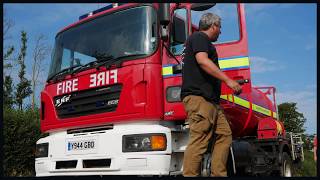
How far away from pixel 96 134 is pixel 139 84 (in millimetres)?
873

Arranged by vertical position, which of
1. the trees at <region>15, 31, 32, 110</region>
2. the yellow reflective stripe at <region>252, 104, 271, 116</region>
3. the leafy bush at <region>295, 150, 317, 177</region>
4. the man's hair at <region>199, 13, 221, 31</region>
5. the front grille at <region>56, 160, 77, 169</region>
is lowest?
the leafy bush at <region>295, 150, 317, 177</region>

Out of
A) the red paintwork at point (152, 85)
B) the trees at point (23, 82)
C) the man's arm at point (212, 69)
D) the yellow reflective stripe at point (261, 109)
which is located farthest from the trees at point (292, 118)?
the trees at point (23, 82)

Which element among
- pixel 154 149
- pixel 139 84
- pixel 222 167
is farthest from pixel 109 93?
pixel 222 167

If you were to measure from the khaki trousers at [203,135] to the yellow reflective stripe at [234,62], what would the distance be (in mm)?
999

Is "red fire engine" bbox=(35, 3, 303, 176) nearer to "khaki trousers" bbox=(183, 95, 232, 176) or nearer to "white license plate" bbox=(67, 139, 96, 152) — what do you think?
"white license plate" bbox=(67, 139, 96, 152)

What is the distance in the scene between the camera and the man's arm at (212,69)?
13.9 feet

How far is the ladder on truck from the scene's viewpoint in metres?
8.61

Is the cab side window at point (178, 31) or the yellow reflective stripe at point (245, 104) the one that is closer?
the cab side window at point (178, 31)

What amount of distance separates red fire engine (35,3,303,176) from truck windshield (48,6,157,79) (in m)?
0.01

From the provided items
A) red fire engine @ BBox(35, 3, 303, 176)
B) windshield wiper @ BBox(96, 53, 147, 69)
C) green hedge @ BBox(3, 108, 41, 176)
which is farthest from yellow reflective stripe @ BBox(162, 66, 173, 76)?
green hedge @ BBox(3, 108, 41, 176)

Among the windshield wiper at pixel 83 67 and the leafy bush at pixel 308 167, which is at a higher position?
the windshield wiper at pixel 83 67

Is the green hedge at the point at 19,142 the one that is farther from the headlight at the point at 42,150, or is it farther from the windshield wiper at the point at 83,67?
the windshield wiper at the point at 83,67

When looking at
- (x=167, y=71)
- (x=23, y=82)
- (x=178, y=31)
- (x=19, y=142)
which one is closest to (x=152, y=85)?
(x=167, y=71)

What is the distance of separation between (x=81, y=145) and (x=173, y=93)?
4.65ft
